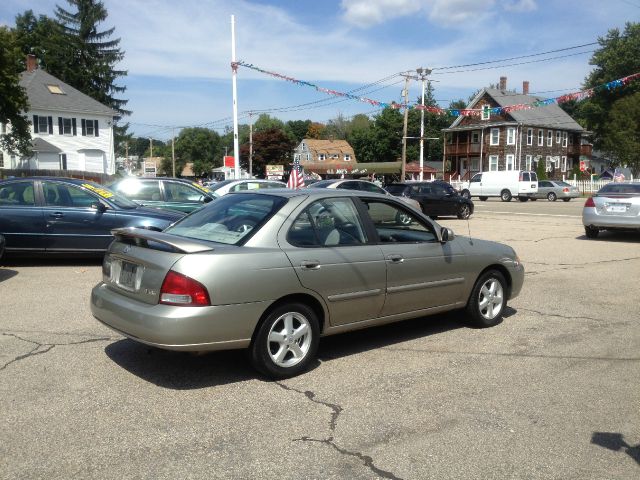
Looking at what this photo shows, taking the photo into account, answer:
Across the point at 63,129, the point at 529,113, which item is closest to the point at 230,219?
the point at 63,129

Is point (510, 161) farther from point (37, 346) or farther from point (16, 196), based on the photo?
point (37, 346)

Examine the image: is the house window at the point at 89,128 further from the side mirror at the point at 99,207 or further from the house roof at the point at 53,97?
the side mirror at the point at 99,207

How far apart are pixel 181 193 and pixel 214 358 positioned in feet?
25.8

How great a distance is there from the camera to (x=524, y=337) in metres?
6.27

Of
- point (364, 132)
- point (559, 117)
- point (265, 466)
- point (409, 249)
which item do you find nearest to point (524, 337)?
point (409, 249)

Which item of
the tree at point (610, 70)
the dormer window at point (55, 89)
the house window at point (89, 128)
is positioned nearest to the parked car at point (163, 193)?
the house window at point (89, 128)

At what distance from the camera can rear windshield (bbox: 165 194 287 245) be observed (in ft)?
16.3

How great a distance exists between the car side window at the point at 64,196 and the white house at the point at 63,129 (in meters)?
38.2

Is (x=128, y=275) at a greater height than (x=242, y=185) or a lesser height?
lesser

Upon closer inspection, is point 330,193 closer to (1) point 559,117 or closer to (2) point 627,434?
(2) point 627,434

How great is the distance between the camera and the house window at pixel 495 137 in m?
62.8

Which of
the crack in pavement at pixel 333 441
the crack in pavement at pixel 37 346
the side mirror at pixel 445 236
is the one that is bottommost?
the crack in pavement at pixel 333 441

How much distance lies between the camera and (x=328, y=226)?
209 inches

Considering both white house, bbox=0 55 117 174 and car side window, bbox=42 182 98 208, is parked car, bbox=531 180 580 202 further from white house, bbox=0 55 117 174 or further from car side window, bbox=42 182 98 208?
car side window, bbox=42 182 98 208
